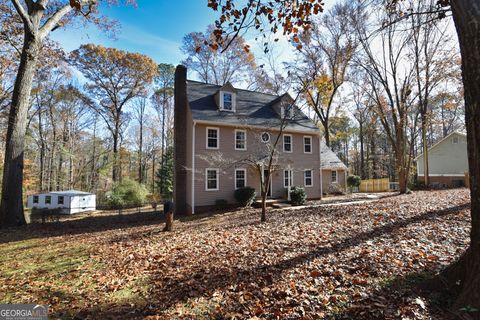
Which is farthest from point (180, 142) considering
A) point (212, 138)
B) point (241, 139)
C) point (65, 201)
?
point (65, 201)

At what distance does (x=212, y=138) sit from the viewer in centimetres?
1538

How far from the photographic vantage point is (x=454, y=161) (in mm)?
25625

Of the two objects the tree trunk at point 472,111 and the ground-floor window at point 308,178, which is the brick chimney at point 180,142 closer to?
the ground-floor window at point 308,178

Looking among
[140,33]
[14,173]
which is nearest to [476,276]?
[140,33]

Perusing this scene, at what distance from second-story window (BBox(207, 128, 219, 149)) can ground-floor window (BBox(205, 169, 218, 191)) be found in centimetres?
159

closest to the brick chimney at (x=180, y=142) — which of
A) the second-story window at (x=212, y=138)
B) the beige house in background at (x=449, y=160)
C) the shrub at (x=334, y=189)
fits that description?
the second-story window at (x=212, y=138)

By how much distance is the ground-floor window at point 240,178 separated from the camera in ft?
52.3

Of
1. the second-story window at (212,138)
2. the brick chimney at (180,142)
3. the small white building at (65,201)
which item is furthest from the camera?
the small white building at (65,201)

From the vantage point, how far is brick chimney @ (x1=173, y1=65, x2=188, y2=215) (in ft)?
49.7

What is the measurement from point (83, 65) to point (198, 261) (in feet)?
82.8

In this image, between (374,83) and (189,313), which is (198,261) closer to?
(189,313)

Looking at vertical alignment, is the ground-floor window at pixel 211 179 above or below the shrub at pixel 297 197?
above

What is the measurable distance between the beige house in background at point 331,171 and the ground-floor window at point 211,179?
11378 mm

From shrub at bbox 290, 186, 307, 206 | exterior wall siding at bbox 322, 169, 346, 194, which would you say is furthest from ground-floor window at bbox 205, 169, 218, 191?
exterior wall siding at bbox 322, 169, 346, 194
